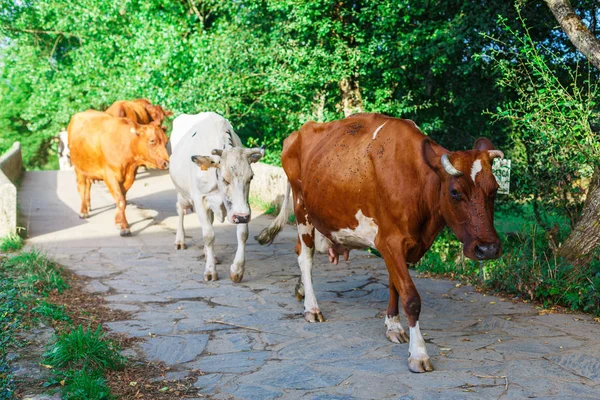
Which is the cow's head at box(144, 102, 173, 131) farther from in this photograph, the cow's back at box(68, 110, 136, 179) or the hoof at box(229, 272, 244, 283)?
the hoof at box(229, 272, 244, 283)

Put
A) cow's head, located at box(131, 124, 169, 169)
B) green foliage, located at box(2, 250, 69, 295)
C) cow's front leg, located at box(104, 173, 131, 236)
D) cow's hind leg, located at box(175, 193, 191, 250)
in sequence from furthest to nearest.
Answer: cow's head, located at box(131, 124, 169, 169) → cow's front leg, located at box(104, 173, 131, 236) → cow's hind leg, located at box(175, 193, 191, 250) → green foliage, located at box(2, 250, 69, 295)

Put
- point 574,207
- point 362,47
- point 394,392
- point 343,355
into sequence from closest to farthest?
point 394,392 → point 343,355 → point 574,207 → point 362,47

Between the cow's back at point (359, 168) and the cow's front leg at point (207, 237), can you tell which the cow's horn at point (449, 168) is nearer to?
the cow's back at point (359, 168)

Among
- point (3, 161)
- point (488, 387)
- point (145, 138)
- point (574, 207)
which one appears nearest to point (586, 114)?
point (574, 207)

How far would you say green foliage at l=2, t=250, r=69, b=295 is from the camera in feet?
20.8

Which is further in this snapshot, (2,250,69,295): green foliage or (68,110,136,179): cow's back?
(68,110,136,179): cow's back

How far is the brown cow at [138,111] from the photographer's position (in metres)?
12.0

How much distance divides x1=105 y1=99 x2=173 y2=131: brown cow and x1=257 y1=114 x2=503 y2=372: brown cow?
6790 mm

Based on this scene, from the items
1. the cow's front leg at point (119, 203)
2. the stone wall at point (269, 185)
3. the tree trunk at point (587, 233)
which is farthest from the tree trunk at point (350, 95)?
the tree trunk at point (587, 233)

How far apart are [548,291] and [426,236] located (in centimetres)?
198

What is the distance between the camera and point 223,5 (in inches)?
544

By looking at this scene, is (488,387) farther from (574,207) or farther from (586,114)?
(574,207)

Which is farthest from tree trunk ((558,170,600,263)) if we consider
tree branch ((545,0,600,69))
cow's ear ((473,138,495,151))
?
cow's ear ((473,138,495,151))

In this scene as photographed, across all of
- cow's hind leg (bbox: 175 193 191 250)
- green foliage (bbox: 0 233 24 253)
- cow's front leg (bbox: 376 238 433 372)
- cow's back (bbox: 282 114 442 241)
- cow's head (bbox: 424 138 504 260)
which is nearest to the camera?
cow's head (bbox: 424 138 504 260)
